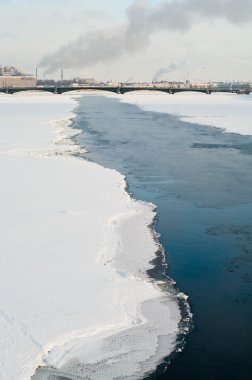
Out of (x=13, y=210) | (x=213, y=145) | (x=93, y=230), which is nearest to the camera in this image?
(x=93, y=230)

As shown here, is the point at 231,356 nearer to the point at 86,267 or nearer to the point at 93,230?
the point at 86,267

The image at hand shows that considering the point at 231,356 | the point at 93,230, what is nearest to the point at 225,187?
the point at 93,230

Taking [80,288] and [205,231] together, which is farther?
[205,231]

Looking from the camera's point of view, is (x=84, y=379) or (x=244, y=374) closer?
(x=84, y=379)

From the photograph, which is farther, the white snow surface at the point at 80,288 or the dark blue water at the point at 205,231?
the dark blue water at the point at 205,231
